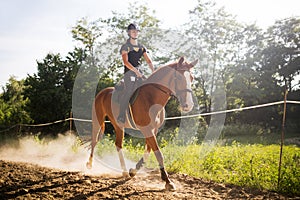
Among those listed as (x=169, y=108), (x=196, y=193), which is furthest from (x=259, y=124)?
(x=196, y=193)

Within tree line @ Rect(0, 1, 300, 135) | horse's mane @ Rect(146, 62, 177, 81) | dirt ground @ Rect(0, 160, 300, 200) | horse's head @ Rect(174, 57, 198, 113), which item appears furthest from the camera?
tree line @ Rect(0, 1, 300, 135)

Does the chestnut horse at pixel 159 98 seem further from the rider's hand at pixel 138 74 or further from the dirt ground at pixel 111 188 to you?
the dirt ground at pixel 111 188

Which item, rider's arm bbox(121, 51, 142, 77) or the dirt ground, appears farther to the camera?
rider's arm bbox(121, 51, 142, 77)

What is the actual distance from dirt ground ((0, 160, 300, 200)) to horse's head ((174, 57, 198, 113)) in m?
1.38

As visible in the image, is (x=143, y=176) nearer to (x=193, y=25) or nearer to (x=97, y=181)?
(x=97, y=181)

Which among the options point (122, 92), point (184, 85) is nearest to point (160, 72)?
point (184, 85)

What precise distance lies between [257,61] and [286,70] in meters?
2.44

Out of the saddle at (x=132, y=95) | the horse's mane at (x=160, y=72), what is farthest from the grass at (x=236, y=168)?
the horse's mane at (x=160, y=72)

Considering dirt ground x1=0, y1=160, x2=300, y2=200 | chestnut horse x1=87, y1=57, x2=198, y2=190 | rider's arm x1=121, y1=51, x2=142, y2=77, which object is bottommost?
dirt ground x1=0, y1=160, x2=300, y2=200

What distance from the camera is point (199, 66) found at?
18.5 meters

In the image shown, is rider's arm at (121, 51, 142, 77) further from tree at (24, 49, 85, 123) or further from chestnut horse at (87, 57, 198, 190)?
tree at (24, 49, 85, 123)

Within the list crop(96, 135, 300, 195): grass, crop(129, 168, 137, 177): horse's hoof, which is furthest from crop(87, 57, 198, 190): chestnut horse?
crop(96, 135, 300, 195): grass

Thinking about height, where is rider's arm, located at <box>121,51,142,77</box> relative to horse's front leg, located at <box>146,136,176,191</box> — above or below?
above

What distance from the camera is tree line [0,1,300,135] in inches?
651
